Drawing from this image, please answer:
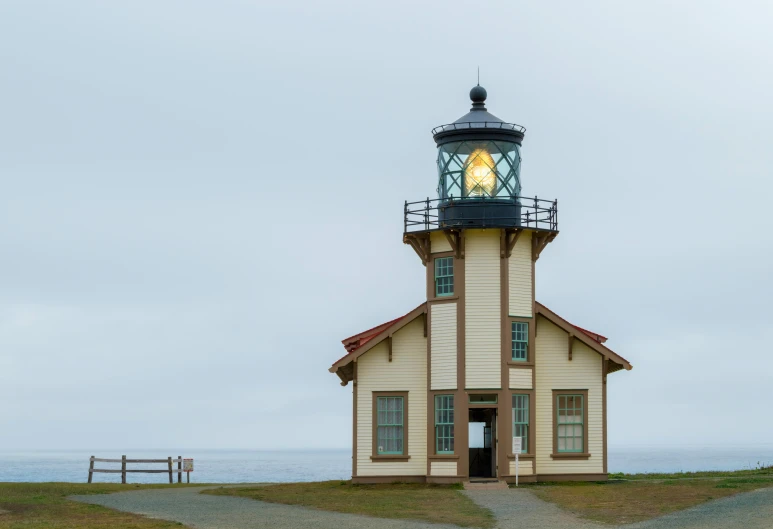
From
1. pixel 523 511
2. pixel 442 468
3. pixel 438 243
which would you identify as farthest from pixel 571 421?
pixel 523 511

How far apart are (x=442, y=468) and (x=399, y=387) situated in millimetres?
2684

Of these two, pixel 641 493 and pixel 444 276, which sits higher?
pixel 444 276

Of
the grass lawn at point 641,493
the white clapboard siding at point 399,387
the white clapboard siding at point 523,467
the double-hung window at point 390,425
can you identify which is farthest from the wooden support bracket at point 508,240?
the grass lawn at point 641,493

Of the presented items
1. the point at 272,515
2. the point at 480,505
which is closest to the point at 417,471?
the point at 480,505

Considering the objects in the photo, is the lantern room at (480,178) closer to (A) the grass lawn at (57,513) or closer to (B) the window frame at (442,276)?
(B) the window frame at (442,276)

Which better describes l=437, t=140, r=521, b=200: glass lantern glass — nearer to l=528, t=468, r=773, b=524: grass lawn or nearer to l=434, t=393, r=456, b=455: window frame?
l=434, t=393, r=456, b=455: window frame

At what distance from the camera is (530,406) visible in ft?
112

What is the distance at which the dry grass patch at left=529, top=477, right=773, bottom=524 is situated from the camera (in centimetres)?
2422

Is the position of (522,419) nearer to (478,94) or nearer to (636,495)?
(636,495)

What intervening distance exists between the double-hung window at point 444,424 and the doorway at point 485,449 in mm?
1334

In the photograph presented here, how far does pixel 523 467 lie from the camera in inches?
1332

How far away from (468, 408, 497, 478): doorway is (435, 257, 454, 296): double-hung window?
3682mm

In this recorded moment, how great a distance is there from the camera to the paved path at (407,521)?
21.9 m

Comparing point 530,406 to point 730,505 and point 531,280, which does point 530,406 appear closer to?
point 531,280
